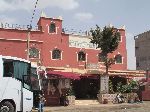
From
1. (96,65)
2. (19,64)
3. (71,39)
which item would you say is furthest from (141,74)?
(19,64)

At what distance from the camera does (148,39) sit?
216 feet

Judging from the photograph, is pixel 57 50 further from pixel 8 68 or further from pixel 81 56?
pixel 8 68

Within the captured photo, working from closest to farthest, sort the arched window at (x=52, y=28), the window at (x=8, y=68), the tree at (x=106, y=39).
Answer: the window at (x=8, y=68) < the tree at (x=106, y=39) < the arched window at (x=52, y=28)

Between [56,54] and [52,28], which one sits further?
[52,28]

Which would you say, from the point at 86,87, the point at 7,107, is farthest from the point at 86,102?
the point at 7,107

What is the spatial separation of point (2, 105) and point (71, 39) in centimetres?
2570

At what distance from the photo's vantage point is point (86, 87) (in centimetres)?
4288

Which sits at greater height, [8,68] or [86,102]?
[8,68]

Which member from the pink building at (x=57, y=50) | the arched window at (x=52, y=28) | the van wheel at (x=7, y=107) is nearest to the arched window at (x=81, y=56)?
the pink building at (x=57, y=50)

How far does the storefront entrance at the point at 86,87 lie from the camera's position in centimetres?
4244

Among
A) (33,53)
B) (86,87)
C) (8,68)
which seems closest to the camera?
(8,68)

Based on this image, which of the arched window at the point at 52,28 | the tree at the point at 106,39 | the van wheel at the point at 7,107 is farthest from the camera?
the arched window at the point at 52,28

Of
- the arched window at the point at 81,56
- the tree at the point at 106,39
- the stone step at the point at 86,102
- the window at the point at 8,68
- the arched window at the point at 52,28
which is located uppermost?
the arched window at the point at 52,28

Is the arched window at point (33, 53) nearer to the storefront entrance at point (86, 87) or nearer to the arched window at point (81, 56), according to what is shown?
the storefront entrance at point (86, 87)
